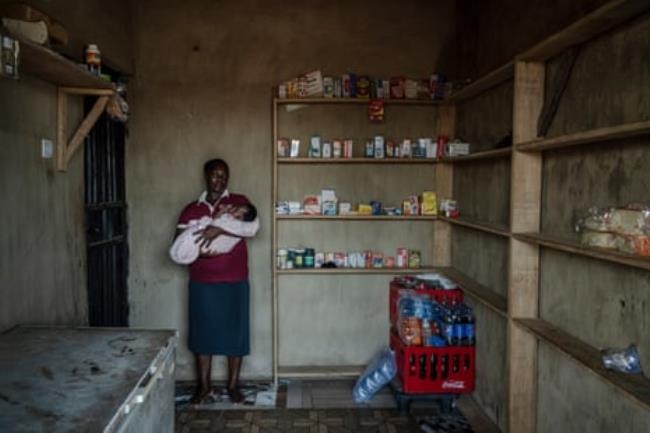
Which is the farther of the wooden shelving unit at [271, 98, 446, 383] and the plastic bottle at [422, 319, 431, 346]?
the wooden shelving unit at [271, 98, 446, 383]

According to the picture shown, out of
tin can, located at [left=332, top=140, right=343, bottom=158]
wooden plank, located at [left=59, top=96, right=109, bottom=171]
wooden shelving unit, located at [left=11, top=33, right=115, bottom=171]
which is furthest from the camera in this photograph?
tin can, located at [left=332, top=140, right=343, bottom=158]

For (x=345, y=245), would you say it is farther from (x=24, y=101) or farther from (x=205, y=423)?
(x=24, y=101)

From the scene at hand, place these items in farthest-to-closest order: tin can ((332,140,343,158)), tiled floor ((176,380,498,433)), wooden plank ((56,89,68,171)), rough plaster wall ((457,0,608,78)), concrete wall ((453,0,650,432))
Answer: tin can ((332,140,343,158))
tiled floor ((176,380,498,433))
wooden plank ((56,89,68,171))
rough plaster wall ((457,0,608,78))
concrete wall ((453,0,650,432))

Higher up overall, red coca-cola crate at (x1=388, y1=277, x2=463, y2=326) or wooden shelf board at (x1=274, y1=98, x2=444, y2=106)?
wooden shelf board at (x1=274, y1=98, x2=444, y2=106)

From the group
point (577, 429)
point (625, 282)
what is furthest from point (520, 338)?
point (625, 282)

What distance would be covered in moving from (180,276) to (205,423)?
3.78 ft

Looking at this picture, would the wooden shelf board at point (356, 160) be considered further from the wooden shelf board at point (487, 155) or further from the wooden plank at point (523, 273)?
the wooden plank at point (523, 273)

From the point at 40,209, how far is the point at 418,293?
2.26 metres

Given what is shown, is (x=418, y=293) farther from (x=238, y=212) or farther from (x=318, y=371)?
(x=238, y=212)

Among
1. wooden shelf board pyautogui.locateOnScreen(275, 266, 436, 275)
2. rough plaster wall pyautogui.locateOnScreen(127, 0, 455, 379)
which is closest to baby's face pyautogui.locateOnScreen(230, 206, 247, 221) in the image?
rough plaster wall pyautogui.locateOnScreen(127, 0, 455, 379)

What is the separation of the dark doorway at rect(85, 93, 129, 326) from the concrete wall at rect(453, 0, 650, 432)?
93.5 inches

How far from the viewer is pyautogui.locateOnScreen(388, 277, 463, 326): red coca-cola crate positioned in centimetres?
362

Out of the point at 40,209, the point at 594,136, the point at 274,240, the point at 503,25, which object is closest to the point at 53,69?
the point at 40,209

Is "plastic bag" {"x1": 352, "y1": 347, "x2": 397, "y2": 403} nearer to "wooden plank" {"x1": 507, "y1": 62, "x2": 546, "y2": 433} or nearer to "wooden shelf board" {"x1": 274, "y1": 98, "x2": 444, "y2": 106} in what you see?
"wooden plank" {"x1": 507, "y1": 62, "x2": 546, "y2": 433}
